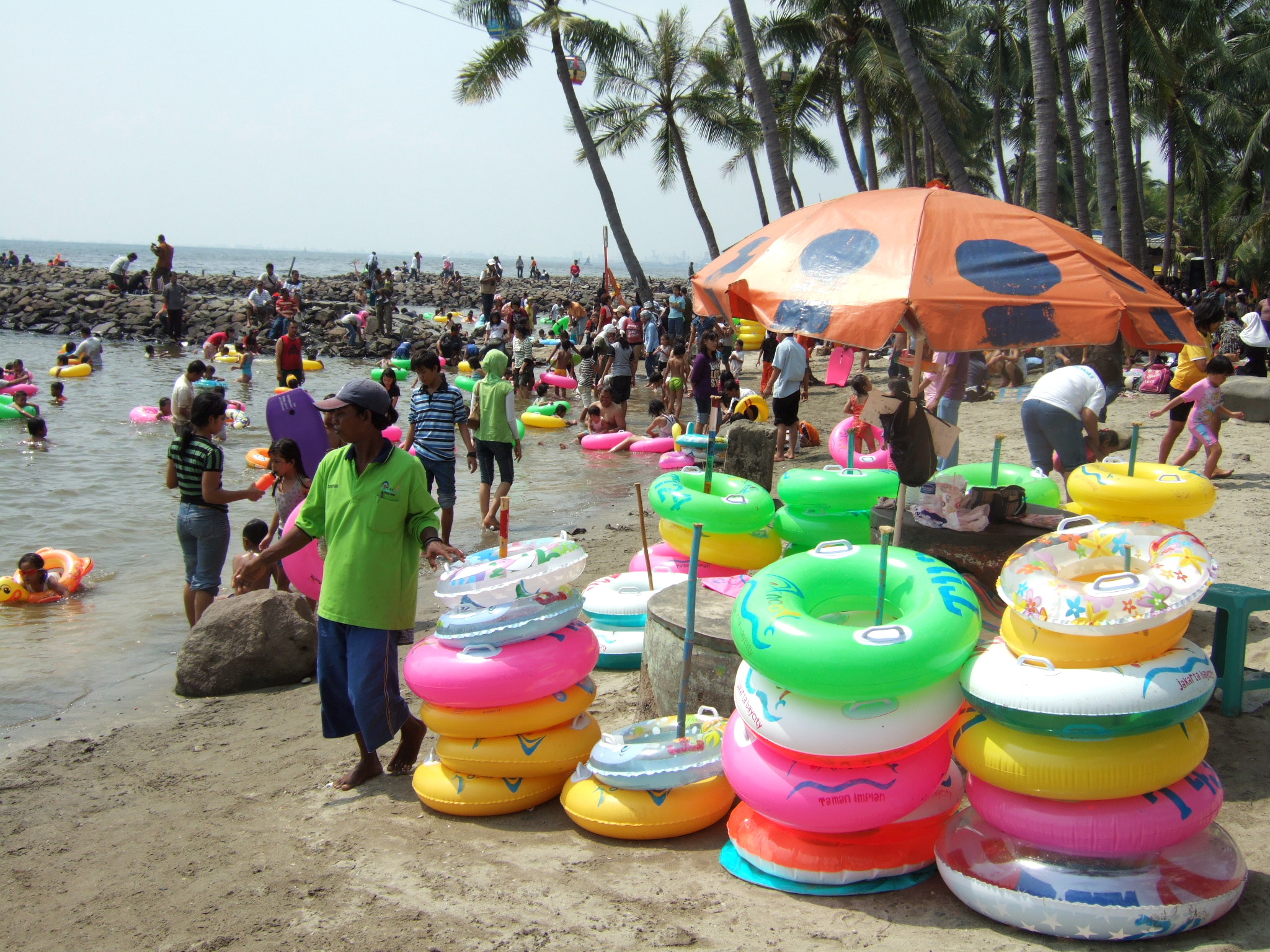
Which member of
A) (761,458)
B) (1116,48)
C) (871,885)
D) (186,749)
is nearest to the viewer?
(871,885)

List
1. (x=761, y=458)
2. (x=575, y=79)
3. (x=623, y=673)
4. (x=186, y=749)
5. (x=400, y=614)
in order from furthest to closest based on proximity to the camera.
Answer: (x=575, y=79)
(x=761, y=458)
(x=623, y=673)
(x=186, y=749)
(x=400, y=614)

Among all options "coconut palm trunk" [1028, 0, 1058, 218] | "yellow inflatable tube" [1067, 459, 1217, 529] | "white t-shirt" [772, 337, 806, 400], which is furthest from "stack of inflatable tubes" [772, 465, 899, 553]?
"coconut palm trunk" [1028, 0, 1058, 218]

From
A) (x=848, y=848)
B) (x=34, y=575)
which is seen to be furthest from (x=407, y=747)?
(x=34, y=575)

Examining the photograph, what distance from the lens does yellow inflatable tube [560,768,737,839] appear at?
3.82 meters

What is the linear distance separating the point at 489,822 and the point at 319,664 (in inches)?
40.4

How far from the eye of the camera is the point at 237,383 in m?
22.8

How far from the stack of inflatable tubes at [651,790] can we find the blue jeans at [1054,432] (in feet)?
12.9

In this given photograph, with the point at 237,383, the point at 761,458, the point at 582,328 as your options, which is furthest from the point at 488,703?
the point at 582,328

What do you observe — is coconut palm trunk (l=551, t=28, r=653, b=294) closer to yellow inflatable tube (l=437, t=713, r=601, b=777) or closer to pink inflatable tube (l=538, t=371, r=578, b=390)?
pink inflatable tube (l=538, t=371, r=578, b=390)

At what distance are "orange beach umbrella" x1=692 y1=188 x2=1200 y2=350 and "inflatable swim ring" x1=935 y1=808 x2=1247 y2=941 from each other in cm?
195

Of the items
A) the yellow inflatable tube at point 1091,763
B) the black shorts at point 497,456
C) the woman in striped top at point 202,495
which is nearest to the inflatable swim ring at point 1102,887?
the yellow inflatable tube at point 1091,763

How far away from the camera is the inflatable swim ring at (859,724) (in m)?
3.33

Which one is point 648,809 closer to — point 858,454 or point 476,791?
point 476,791

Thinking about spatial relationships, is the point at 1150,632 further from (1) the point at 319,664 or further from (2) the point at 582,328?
(2) the point at 582,328
